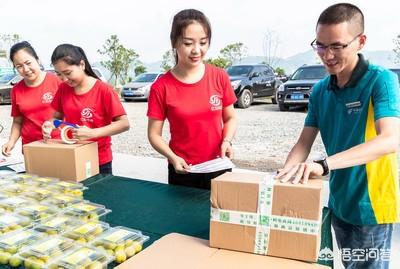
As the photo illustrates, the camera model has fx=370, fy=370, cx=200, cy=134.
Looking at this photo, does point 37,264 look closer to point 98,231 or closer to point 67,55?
point 98,231

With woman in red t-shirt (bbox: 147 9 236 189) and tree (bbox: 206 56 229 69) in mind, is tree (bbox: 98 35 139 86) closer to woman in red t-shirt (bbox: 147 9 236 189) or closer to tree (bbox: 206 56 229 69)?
tree (bbox: 206 56 229 69)

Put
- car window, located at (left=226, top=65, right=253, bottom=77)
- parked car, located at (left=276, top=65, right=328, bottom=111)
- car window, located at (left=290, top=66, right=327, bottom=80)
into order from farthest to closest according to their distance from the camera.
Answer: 1. car window, located at (left=226, top=65, right=253, bottom=77)
2. car window, located at (left=290, top=66, right=327, bottom=80)
3. parked car, located at (left=276, top=65, right=328, bottom=111)

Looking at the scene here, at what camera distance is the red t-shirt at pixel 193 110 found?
5.49 feet

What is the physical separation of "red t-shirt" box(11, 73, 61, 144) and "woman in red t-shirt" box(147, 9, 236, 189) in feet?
2.59

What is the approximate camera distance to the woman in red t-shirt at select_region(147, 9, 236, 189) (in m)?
1.60

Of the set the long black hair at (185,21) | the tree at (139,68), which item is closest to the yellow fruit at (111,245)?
the long black hair at (185,21)

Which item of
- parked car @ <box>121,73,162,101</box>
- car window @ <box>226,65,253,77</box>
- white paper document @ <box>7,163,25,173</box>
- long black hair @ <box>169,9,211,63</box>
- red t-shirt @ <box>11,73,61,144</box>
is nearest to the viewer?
long black hair @ <box>169,9,211,63</box>

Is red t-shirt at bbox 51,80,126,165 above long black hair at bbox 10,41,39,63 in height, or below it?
below

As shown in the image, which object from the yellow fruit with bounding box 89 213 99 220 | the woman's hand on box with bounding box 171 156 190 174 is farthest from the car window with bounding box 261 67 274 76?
the yellow fruit with bounding box 89 213 99 220

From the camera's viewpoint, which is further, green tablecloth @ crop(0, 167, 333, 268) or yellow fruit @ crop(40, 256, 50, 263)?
green tablecloth @ crop(0, 167, 333, 268)

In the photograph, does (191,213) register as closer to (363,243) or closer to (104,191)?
Answer: (104,191)

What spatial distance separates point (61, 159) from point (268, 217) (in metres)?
1.19

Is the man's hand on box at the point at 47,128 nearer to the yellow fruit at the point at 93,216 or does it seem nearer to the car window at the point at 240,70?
the yellow fruit at the point at 93,216

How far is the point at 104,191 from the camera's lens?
5.68 ft
